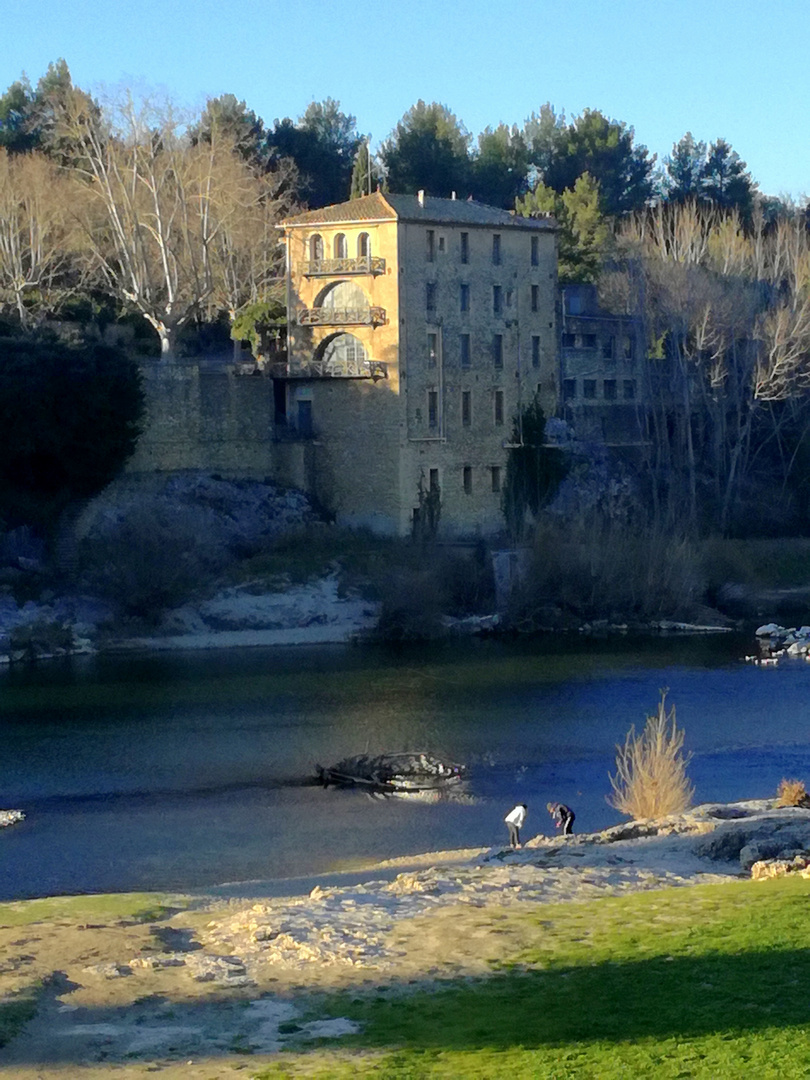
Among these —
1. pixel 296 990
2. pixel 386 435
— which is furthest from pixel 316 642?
pixel 296 990

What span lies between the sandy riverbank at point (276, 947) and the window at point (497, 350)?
4050cm

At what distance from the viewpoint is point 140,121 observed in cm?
6056

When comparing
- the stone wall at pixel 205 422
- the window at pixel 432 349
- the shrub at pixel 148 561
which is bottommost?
the shrub at pixel 148 561

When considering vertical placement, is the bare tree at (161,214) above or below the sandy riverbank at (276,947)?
above

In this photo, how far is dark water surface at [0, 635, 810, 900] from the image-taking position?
Answer: 94.1ft

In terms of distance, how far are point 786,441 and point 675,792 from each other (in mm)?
45109

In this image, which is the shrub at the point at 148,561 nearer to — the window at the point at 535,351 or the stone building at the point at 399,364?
the stone building at the point at 399,364

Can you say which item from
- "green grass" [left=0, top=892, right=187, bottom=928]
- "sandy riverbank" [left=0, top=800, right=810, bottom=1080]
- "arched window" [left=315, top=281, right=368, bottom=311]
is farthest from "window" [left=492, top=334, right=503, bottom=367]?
"green grass" [left=0, top=892, right=187, bottom=928]

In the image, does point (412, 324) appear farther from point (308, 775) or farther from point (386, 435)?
point (308, 775)

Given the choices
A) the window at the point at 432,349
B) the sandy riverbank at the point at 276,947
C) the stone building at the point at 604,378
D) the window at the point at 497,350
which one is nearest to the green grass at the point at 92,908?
the sandy riverbank at the point at 276,947

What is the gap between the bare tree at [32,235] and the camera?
6166cm

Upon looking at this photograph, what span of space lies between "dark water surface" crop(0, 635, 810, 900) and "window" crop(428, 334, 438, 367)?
12.3 m

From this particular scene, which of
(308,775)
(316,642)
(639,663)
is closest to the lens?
(308,775)

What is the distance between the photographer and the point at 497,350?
63.9 meters
